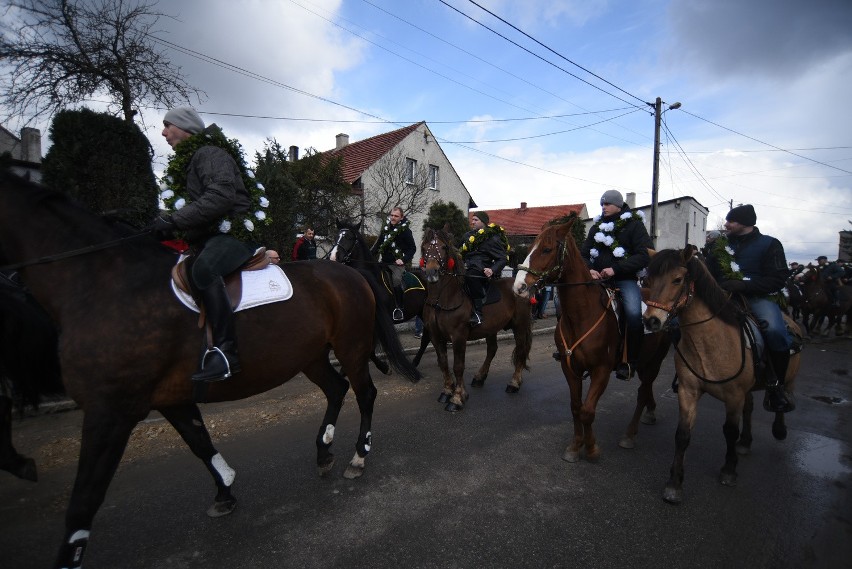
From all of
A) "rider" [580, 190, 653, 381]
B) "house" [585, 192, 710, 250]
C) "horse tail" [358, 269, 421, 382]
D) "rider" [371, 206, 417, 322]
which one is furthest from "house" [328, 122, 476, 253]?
"house" [585, 192, 710, 250]

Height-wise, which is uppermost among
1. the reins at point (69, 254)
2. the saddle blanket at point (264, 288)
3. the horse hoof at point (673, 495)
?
the reins at point (69, 254)

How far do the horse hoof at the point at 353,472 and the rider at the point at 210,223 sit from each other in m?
1.56

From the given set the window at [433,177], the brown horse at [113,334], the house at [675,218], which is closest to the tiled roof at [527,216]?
the house at [675,218]

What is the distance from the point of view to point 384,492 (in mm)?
3584

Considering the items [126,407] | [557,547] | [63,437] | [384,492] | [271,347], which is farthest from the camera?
[63,437]

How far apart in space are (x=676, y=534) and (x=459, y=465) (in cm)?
178

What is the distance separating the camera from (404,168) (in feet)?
61.5

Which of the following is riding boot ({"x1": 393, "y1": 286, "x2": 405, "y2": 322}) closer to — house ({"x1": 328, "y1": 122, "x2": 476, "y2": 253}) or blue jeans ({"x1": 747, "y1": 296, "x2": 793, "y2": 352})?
blue jeans ({"x1": 747, "y1": 296, "x2": 793, "y2": 352})

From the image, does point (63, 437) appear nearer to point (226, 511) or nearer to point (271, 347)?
point (226, 511)

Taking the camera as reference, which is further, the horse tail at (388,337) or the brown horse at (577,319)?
the horse tail at (388,337)

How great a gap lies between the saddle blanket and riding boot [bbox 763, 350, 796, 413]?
14.4ft

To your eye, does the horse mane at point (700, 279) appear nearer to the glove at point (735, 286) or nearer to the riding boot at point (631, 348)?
the glove at point (735, 286)

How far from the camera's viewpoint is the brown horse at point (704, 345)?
12.1ft

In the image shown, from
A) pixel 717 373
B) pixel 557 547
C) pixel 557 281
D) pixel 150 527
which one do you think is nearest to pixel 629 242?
pixel 557 281
